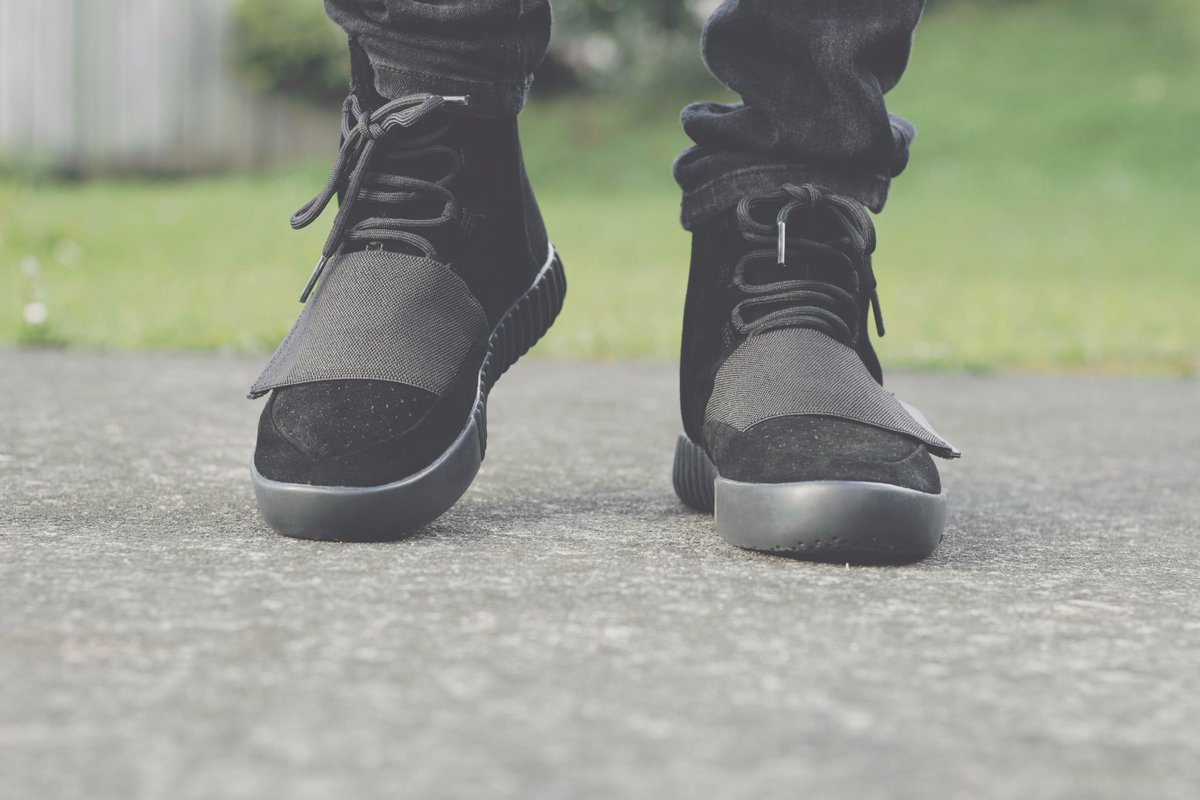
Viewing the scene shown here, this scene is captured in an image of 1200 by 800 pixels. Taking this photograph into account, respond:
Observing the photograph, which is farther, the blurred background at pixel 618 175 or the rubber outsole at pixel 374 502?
the blurred background at pixel 618 175

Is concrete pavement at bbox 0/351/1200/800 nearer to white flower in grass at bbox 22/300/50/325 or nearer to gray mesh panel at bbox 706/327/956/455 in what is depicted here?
gray mesh panel at bbox 706/327/956/455

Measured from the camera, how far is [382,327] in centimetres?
109

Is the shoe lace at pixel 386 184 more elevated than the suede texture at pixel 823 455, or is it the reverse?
the shoe lace at pixel 386 184

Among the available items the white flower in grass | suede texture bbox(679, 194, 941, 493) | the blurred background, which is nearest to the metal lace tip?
suede texture bbox(679, 194, 941, 493)

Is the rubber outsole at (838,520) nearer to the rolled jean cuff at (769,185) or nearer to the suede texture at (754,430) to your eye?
the suede texture at (754,430)

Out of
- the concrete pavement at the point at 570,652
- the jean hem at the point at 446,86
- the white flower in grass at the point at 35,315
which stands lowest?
the concrete pavement at the point at 570,652

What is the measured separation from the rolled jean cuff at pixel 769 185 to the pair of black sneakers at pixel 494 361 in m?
0.02

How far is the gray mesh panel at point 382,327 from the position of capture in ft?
3.53

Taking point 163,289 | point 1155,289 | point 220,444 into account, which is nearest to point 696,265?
point 220,444

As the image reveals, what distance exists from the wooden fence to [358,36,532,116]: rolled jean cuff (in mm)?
8896

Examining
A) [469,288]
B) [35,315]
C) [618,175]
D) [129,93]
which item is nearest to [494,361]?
[469,288]

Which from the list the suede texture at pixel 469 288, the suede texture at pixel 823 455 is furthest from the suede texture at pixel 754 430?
the suede texture at pixel 469 288

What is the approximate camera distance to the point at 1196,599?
94cm

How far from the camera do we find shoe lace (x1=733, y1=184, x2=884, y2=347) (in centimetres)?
117
